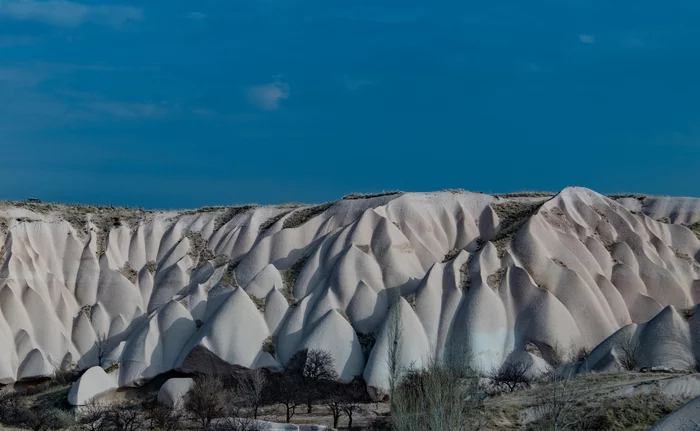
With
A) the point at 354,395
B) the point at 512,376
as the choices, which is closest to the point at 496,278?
the point at 512,376

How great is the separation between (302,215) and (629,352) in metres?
25.1

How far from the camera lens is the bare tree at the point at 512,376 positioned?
38.7 meters

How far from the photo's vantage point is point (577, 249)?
162ft

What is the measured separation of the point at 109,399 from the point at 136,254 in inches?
611

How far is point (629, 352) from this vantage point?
38.5m

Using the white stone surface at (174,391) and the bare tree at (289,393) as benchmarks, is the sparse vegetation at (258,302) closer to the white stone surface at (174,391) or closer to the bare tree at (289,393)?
the white stone surface at (174,391)

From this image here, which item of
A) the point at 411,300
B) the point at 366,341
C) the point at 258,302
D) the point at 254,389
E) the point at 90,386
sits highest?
the point at 258,302

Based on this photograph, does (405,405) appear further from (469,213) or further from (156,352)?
(469,213)

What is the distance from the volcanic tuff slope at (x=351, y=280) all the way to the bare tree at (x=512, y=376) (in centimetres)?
159

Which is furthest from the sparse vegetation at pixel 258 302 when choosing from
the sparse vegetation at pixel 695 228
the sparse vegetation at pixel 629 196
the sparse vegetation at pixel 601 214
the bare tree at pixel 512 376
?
the sparse vegetation at pixel 695 228

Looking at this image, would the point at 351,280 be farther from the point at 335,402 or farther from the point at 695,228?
the point at 695,228

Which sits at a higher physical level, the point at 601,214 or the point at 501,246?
the point at 601,214

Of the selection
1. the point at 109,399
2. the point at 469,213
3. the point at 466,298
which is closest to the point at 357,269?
the point at 466,298

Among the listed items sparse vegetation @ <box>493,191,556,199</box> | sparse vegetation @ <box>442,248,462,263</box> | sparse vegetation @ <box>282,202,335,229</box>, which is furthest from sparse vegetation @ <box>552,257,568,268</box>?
sparse vegetation @ <box>282,202,335,229</box>
